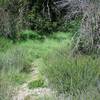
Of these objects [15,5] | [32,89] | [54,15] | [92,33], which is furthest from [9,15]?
[32,89]

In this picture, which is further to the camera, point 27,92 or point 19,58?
point 19,58

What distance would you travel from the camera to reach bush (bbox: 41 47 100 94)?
5.59 meters

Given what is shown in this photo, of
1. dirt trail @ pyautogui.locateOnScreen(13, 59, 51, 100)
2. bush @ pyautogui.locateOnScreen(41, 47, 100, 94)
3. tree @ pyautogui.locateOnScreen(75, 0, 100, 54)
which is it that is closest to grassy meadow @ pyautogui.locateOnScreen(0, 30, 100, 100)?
bush @ pyautogui.locateOnScreen(41, 47, 100, 94)

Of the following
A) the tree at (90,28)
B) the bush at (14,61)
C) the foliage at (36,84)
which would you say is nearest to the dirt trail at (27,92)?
the foliage at (36,84)

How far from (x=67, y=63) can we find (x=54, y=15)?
5.64 meters

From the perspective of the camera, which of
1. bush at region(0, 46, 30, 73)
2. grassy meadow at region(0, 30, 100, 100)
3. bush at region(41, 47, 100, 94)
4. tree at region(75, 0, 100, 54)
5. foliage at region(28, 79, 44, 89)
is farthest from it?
bush at region(0, 46, 30, 73)

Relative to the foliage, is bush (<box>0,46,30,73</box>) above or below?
above

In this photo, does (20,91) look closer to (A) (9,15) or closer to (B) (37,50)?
(B) (37,50)

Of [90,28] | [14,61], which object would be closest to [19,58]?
[14,61]

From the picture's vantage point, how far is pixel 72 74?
5.86m

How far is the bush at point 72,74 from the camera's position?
18.3 ft

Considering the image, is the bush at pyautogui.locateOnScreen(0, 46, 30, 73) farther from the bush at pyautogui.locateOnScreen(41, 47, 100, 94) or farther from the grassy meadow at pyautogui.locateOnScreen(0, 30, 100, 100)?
the bush at pyautogui.locateOnScreen(41, 47, 100, 94)

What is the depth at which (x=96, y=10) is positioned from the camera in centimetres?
741

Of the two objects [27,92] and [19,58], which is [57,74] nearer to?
[27,92]
